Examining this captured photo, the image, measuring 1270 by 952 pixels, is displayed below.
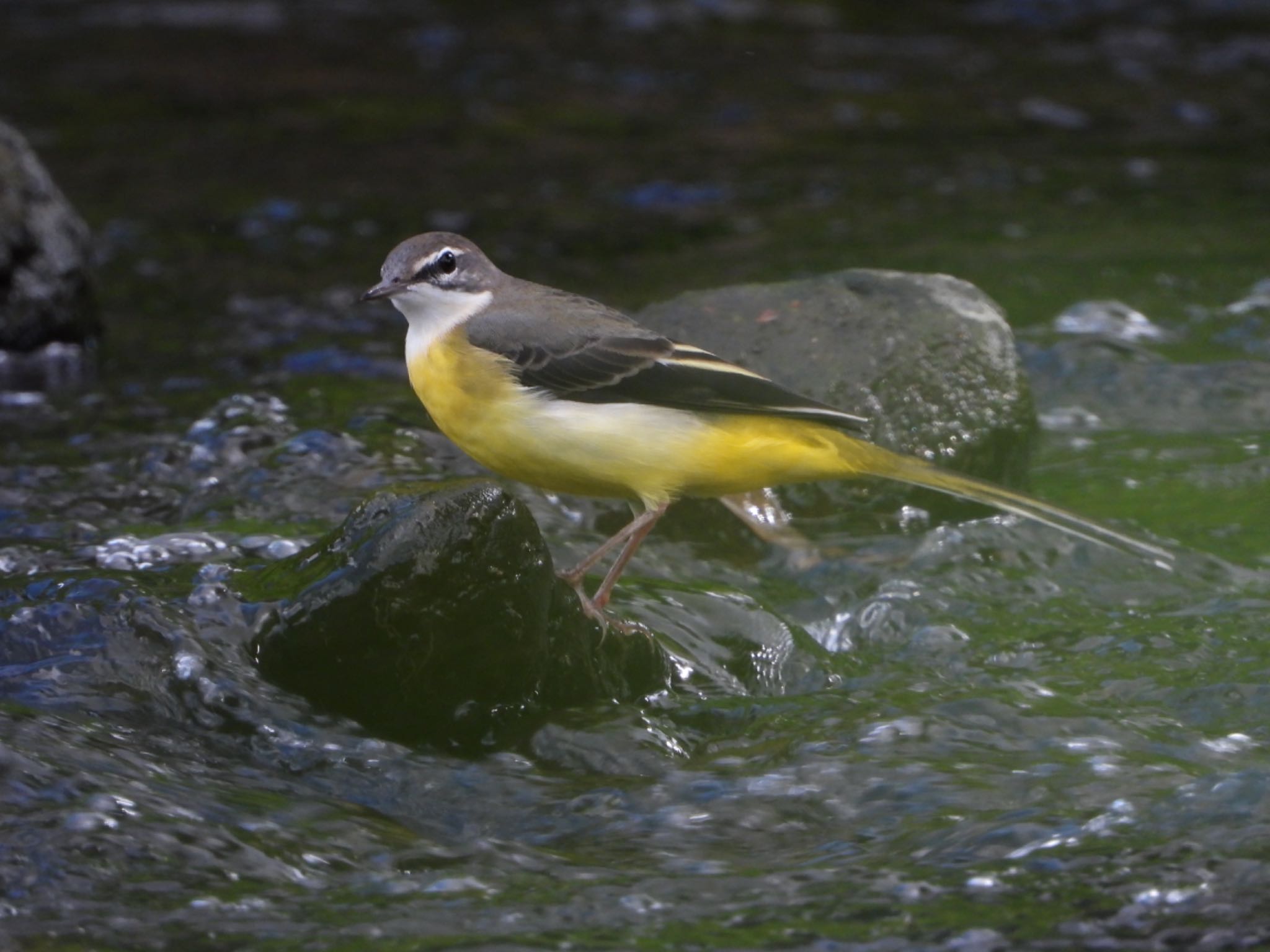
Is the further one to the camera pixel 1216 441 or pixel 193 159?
pixel 193 159

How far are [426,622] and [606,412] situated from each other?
1.17 metres

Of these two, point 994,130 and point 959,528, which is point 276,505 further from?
point 994,130

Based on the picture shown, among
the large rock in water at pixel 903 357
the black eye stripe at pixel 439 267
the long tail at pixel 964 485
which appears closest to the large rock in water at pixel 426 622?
the black eye stripe at pixel 439 267

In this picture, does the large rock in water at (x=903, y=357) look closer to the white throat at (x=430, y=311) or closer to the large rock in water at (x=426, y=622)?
the white throat at (x=430, y=311)

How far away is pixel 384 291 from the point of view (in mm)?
6672

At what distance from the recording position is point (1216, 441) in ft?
29.4

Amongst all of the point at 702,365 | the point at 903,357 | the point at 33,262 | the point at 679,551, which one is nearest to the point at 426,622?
the point at 702,365

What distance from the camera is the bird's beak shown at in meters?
6.59

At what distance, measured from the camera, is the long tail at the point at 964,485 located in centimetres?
666

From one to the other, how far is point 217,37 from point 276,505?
1190 centimetres

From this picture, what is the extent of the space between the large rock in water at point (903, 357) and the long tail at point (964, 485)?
4.60 ft

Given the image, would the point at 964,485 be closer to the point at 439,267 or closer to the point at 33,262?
the point at 439,267

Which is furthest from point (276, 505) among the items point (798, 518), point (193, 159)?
point (193, 159)

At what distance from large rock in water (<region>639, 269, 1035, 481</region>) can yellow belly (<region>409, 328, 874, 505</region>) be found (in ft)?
5.04
